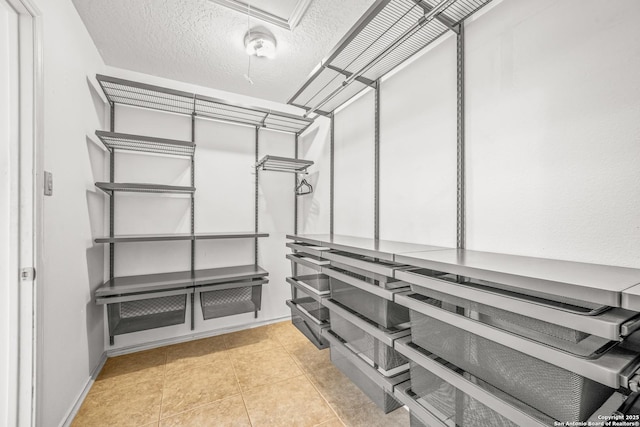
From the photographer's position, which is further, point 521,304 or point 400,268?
point 400,268

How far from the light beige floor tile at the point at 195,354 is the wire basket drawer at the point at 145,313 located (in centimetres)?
31

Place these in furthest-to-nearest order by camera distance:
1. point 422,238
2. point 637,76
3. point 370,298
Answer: point 422,238 < point 370,298 < point 637,76

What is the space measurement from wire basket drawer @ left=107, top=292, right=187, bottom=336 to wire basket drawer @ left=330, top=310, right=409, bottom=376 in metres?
1.40

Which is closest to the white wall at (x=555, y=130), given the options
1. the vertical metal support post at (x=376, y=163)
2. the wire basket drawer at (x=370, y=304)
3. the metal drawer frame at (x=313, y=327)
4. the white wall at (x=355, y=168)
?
the wire basket drawer at (x=370, y=304)

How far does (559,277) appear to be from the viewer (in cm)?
66

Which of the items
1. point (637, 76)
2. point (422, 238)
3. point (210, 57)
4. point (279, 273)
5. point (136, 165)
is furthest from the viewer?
point (279, 273)

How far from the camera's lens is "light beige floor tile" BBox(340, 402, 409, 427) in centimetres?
144

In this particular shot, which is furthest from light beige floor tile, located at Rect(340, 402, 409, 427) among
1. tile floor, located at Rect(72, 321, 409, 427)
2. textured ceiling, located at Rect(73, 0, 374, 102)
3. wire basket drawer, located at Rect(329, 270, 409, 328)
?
textured ceiling, located at Rect(73, 0, 374, 102)

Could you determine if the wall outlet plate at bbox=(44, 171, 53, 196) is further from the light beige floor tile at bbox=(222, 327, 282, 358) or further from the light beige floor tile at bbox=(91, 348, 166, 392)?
the light beige floor tile at bbox=(222, 327, 282, 358)

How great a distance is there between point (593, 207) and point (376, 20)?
1213 millimetres
